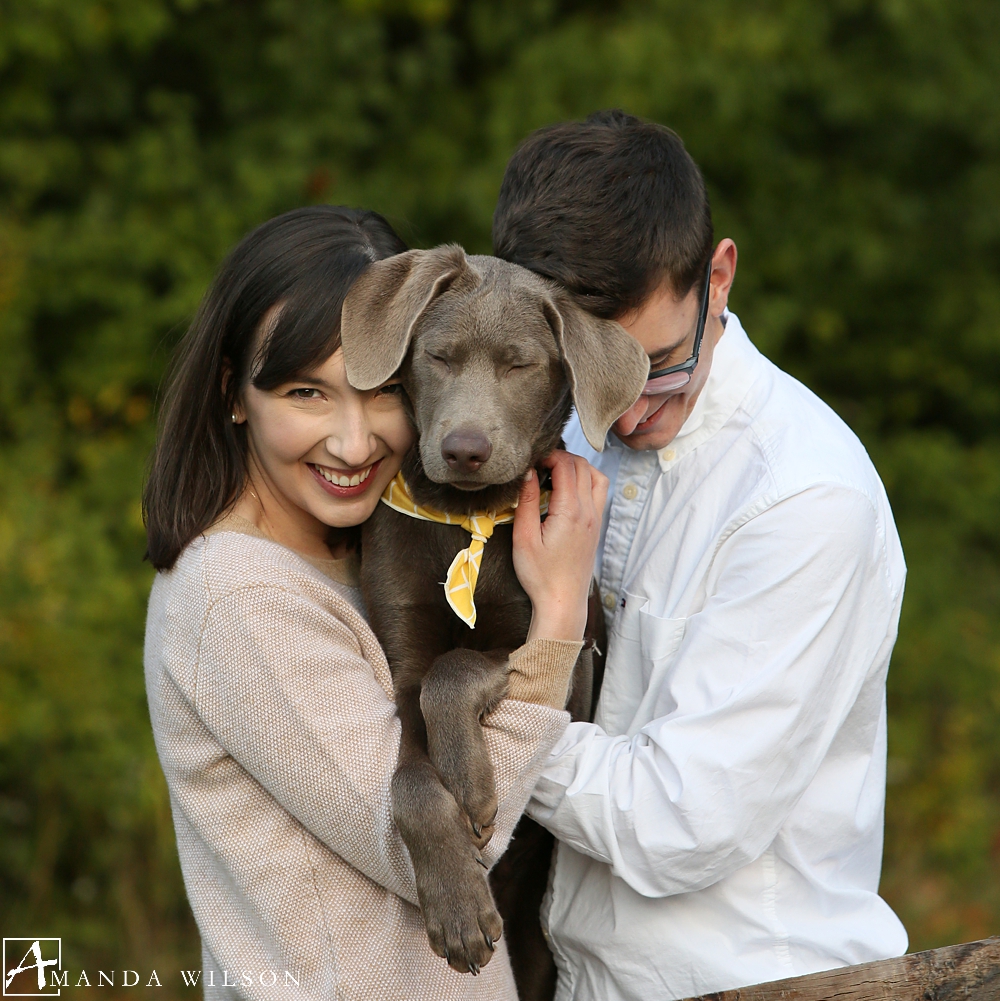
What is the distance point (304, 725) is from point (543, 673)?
445mm

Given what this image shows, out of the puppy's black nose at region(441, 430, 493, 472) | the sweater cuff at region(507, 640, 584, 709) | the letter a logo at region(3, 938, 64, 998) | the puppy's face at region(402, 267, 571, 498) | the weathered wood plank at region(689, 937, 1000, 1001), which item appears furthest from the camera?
the letter a logo at region(3, 938, 64, 998)

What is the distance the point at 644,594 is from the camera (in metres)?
2.22

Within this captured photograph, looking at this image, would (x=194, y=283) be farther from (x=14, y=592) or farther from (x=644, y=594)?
(x=644, y=594)

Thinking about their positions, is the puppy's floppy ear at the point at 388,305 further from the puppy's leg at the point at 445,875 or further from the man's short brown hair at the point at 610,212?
the puppy's leg at the point at 445,875

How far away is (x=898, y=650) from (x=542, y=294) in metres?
4.09

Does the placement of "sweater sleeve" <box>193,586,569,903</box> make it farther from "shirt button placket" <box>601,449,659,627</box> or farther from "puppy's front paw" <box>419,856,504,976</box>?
"shirt button placket" <box>601,449,659,627</box>

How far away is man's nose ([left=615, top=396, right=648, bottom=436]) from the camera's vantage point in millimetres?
2266

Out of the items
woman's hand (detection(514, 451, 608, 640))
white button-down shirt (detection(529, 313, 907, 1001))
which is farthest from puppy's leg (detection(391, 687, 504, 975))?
woman's hand (detection(514, 451, 608, 640))

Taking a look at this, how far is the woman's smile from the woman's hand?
1.03 feet

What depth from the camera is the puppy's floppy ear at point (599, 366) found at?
7.26ft

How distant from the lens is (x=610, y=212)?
7.07 ft

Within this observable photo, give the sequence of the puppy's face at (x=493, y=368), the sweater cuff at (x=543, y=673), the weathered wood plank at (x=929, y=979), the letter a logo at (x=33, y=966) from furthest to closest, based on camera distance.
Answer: the letter a logo at (x=33, y=966), the puppy's face at (x=493, y=368), the sweater cuff at (x=543, y=673), the weathered wood plank at (x=929, y=979)

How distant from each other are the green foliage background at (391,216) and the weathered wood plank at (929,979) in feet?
10.1

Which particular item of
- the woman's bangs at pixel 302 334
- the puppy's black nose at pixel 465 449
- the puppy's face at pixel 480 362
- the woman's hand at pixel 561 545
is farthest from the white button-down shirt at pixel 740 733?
the woman's bangs at pixel 302 334
